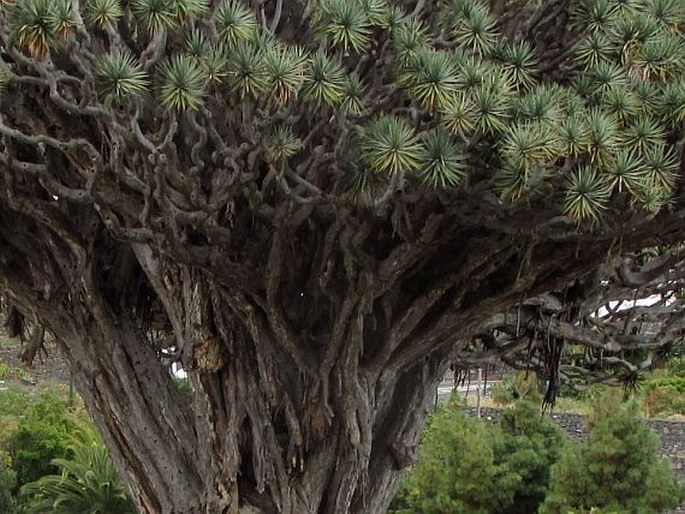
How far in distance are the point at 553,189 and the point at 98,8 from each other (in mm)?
1920

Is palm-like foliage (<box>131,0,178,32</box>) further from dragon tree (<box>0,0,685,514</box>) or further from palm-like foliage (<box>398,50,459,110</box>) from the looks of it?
palm-like foliage (<box>398,50,459,110</box>)

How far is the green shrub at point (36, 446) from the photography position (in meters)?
12.0

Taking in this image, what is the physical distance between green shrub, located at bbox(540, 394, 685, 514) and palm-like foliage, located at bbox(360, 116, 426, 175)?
696 centimetres

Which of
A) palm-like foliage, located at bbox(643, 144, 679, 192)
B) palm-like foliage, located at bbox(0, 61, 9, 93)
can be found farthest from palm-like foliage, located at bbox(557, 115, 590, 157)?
palm-like foliage, located at bbox(0, 61, 9, 93)

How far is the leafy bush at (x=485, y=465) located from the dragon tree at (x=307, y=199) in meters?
4.71

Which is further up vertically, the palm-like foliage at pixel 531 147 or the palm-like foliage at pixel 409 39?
the palm-like foliage at pixel 409 39

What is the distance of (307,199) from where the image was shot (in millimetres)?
4285

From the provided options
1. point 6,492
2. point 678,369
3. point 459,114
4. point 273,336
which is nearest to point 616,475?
point 6,492

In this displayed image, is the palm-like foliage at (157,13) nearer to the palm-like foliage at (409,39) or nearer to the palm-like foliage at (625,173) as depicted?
the palm-like foliage at (409,39)

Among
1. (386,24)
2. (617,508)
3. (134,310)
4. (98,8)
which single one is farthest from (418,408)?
(617,508)

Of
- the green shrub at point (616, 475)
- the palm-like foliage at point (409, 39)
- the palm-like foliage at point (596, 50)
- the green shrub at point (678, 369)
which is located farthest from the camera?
the green shrub at point (678, 369)

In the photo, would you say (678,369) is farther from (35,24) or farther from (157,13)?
(35,24)

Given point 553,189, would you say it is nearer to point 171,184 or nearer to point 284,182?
point 284,182

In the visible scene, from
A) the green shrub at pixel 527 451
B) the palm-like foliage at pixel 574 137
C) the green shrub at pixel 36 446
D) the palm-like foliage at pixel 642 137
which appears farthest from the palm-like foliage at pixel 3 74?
the green shrub at pixel 36 446
